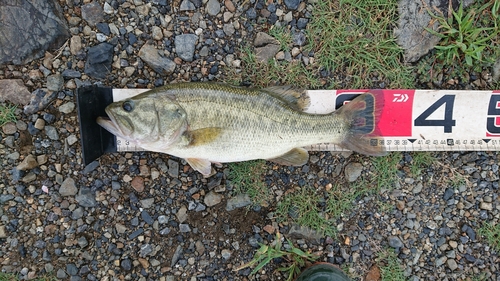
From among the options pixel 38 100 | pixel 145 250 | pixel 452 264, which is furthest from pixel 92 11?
pixel 452 264

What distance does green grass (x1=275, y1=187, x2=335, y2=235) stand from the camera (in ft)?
13.1

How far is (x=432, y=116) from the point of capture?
3875mm

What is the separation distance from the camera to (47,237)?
3.88 meters

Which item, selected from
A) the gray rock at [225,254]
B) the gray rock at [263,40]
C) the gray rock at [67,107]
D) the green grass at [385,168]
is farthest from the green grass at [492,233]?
the gray rock at [67,107]

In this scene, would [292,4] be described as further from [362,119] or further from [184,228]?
[184,228]

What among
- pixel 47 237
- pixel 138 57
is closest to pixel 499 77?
pixel 138 57

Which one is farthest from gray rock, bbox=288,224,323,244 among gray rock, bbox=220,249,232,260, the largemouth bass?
the largemouth bass

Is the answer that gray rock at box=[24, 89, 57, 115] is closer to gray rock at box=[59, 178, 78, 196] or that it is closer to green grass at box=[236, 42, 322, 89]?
gray rock at box=[59, 178, 78, 196]

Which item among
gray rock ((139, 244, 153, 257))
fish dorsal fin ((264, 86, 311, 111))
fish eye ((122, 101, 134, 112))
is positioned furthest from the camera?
gray rock ((139, 244, 153, 257))

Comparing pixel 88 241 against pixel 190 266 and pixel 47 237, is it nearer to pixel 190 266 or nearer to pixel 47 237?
pixel 47 237

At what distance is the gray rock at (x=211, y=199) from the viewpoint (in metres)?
3.94

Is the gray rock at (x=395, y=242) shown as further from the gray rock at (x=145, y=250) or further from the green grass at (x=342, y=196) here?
the gray rock at (x=145, y=250)

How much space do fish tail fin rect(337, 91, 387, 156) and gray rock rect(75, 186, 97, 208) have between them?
275 centimetres

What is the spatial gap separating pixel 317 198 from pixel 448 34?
2.30 metres
